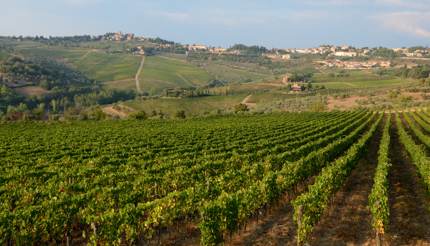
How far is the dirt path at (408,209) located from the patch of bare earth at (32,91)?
583 ft

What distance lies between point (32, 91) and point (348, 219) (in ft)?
620

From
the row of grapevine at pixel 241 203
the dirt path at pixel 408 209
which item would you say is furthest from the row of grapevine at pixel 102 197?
the dirt path at pixel 408 209

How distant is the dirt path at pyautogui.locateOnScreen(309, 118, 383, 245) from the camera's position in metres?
16.6

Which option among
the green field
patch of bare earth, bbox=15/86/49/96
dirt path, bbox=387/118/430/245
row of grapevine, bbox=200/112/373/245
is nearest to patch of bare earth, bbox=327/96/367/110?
the green field

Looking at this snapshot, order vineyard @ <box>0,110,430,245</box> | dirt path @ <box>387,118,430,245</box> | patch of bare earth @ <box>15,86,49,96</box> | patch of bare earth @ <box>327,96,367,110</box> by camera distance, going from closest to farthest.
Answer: vineyard @ <box>0,110,430,245</box> → dirt path @ <box>387,118,430,245</box> → patch of bare earth @ <box>327,96,367,110</box> → patch of bare earth @ <box>15,86,49,96</box>

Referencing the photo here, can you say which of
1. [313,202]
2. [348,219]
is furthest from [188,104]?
[313,202]

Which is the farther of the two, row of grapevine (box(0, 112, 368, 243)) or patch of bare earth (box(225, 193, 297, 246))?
patch of bare earth (box(225, 193, 297, 246))

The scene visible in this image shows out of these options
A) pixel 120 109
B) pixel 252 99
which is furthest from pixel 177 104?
pixel 252 99

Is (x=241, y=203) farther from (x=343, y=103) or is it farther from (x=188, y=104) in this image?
(x=188, y=104)

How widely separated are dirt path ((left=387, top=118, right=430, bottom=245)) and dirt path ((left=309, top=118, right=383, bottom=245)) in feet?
3.86

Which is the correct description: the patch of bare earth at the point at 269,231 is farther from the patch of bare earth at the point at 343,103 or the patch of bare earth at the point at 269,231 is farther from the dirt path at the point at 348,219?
the patch of bare earth at the point at 343,103

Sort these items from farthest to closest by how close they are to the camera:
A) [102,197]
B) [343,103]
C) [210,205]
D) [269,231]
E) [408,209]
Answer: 1. [343,103]
2. [408,209]
3. [102,197]
4. [269,231]
5. [210,205]

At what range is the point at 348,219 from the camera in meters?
19.1

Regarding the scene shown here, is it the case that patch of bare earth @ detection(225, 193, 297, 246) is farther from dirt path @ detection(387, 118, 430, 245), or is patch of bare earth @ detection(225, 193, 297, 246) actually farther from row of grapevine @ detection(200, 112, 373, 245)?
dirt path @ detection(387, 118, 430, 245)
